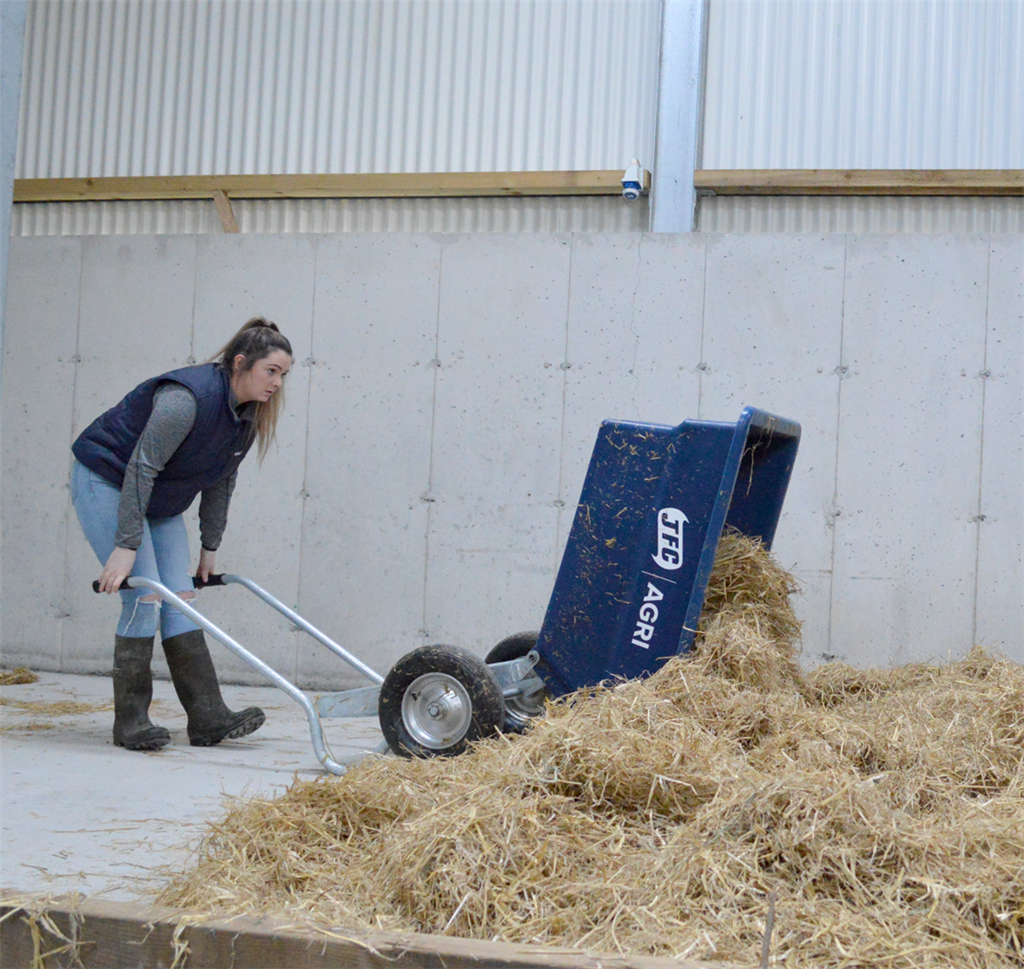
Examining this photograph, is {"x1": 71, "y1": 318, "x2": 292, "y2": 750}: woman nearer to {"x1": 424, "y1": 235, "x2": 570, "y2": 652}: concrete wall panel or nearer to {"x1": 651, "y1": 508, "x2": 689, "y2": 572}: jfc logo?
{"x1": 651, "y1": 508, "x2": 689, "y2": 572}: jfc logo

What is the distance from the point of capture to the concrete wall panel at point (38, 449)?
568 cm

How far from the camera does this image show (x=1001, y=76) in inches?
210

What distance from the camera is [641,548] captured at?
3178 mm

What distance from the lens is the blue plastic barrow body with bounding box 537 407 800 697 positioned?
3072 mm

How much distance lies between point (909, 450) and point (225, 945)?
408 cm

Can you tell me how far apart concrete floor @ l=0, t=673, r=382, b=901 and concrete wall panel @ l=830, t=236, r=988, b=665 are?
221cm

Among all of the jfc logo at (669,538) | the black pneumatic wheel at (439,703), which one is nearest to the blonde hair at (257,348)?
the black pneumatic wheel at (439,703)

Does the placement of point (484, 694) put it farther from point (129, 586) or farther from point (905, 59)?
point (905, 59)

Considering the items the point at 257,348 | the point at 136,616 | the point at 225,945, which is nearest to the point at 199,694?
the point at 136,616

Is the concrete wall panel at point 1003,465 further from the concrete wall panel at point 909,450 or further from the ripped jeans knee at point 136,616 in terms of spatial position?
the ripped jeans knee at point 136,616

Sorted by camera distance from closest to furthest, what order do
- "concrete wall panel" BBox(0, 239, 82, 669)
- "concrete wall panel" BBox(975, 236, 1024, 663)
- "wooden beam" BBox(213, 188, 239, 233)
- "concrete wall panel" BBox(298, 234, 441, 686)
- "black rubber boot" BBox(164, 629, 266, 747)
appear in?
"black rubber boot" BBox(164, 629, 266, 747) → "concrete wall panel" BBox(975, 236, 1024, 663) → "concrete wall panel" BBox(298, 234, 441, 686) → "concrete wall panel" BBox(0, 239, 82, 669) → "wooden beam" BBox(213, 188, 239, 233)

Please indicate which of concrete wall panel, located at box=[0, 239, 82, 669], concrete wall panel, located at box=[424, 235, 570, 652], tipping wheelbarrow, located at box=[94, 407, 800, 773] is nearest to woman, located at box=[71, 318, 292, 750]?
tipping wheelbarrow, located at box=[94, 407, 800, 773]

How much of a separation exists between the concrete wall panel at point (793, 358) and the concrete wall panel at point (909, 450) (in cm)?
7

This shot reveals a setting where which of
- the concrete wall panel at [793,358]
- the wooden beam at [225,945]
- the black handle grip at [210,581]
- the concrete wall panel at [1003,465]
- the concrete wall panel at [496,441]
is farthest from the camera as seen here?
the concrete wall panel at [496,441]
